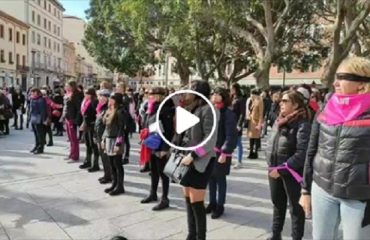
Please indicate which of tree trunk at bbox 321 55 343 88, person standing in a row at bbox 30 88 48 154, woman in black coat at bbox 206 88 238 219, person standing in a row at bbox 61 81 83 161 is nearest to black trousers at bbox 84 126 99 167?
person standing in a row at bbox 61 81 83 161

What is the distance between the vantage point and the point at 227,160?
5992 mm

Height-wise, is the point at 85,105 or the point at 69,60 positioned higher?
the point at 69,60

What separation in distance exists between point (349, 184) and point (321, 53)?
106 ft

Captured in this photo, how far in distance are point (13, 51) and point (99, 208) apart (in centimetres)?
6296

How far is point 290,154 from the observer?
15.2 ft

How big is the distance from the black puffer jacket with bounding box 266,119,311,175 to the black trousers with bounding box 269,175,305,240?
0.60ft

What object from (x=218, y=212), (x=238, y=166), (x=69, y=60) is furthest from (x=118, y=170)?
(x=69, y=60)

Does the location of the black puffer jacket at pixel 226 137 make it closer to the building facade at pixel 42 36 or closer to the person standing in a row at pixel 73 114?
the person standing in a row at pixel 73 114

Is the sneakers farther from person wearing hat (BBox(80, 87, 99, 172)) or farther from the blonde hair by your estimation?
the blonde hair

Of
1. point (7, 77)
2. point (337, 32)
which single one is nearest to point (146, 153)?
point (337, 32)

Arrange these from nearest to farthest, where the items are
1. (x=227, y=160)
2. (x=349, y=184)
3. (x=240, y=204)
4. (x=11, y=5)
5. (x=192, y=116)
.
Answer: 1. (x=349, y=184)
2. (x=192, y=116)
3. (x=227, y=160)
4. (x=240, y=204)
5. (x=11, y=5)

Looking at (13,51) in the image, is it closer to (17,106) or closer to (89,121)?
(17,106)

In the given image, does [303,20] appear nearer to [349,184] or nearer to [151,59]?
[151,59]

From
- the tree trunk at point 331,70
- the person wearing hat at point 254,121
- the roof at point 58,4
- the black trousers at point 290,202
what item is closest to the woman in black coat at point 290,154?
the black trousers at point 290,202
